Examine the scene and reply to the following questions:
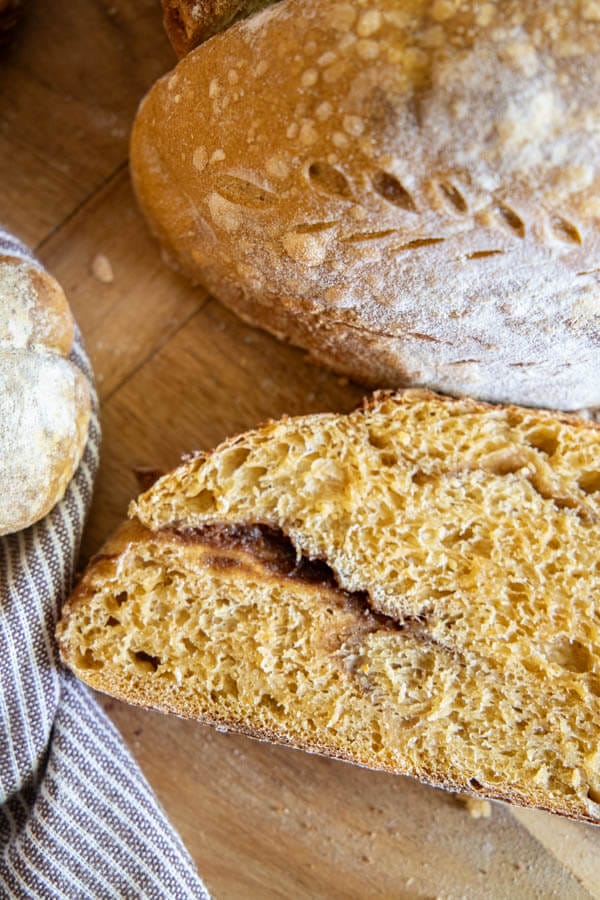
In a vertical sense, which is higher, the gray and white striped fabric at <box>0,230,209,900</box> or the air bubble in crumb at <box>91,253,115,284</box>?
the air bubble in crumb at <box>91,253,115,284</box>

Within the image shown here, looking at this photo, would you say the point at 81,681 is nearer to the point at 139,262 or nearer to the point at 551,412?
the point at 139,262

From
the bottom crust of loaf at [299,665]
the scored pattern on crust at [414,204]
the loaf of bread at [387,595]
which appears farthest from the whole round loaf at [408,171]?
the bottom crust of loaf at [299,665]

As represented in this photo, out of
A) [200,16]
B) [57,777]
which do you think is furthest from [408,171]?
[57,777]

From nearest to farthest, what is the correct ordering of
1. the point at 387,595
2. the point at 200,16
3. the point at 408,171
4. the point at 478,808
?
1. the point at 408,171
2. the point at 200,16
3. the point at 387,595
4. the point at 478,808

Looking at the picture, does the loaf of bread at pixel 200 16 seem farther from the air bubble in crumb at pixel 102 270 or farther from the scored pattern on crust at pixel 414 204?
the air bubble in crumb at pixel 102 270

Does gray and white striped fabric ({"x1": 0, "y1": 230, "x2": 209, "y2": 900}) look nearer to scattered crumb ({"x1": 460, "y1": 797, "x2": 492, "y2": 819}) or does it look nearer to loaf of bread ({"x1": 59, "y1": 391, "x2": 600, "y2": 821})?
loaf of bread ({"x1": 59, "y1": 391, "x2": 600, "y2": 821})

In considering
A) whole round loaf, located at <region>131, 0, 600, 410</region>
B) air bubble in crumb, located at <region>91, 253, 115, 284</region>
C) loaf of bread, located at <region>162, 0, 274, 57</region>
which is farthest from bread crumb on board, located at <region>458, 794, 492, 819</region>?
loaf of bread, located at <region>162, 0, 274, 57</region>

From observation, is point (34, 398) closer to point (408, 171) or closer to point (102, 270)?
point (102, 270)
